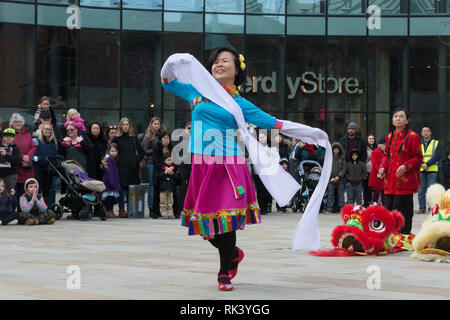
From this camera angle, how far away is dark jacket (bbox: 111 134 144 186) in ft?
51.0

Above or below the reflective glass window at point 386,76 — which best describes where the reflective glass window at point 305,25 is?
above

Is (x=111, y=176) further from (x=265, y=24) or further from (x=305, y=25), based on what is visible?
(x=305, y=25)

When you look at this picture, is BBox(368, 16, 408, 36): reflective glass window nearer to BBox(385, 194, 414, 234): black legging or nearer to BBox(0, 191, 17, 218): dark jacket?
BBox(0, 191, 17, 218): dark jacket

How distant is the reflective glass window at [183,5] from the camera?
26797 mm

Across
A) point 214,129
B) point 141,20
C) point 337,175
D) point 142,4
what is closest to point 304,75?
point 141,20

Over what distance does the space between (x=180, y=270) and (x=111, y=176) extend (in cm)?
786

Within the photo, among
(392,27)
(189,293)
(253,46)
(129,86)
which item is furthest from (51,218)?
(392,27)

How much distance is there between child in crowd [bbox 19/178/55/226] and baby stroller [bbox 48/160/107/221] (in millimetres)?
707

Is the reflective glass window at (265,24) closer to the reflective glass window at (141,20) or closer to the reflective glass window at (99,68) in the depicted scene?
the reflective glass window at (141,20)

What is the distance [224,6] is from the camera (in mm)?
27234

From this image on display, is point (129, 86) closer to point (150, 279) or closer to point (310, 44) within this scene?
point (310, 44)

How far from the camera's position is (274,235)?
11.9 metres

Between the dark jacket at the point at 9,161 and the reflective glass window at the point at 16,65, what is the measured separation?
11.3 m

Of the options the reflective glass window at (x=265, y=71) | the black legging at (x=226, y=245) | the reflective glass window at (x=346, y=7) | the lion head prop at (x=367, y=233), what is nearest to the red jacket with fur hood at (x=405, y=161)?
the lion head prop at (x=367, y=233)
